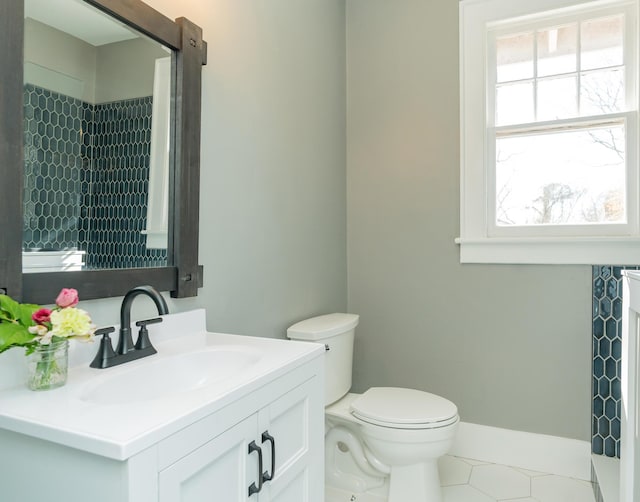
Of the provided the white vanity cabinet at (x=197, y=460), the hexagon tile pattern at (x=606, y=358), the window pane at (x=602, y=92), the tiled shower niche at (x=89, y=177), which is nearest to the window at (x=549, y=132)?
the window pane at (x=602, y=92)

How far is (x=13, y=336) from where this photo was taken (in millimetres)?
787

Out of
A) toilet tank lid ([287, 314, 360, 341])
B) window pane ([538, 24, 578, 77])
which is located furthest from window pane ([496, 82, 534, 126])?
toilet tank lid ([287, 314, 360, 341])

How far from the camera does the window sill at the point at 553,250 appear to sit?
2.01m

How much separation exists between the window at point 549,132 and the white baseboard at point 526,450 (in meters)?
0.87

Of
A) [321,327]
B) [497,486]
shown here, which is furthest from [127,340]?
[497,486]

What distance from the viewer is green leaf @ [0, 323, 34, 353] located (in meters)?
0.78

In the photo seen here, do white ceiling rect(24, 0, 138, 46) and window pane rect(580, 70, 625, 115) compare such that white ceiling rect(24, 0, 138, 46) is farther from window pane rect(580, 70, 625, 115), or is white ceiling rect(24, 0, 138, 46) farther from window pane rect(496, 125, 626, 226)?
window pane rect(580, 70, 625, 115)

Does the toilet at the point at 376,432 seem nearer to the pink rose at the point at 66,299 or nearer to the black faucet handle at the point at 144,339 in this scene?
the black faucet handle at the point at 144,339

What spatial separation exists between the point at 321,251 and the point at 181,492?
160 centimetres

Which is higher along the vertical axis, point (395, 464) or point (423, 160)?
point (423, 160)

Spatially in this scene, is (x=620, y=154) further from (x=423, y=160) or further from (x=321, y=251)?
(x=321, y=251)

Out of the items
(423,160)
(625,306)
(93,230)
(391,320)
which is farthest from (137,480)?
(423,160)

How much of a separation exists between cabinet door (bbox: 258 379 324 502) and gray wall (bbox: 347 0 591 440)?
128cm

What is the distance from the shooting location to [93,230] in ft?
3.68
